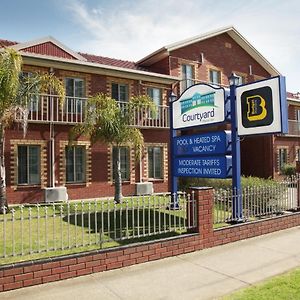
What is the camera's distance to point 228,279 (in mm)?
5859

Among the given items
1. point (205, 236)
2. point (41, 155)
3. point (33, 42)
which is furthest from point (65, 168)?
point (205, 236)

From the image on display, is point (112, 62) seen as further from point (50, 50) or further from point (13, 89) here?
point (13, 89)

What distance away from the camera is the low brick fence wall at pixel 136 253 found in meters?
5.37

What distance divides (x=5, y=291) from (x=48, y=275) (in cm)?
67

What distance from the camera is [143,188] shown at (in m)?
17.5

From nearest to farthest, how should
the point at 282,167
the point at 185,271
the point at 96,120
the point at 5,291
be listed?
Answer: the point at 5,291 → the point at 185,271 → the point at 96,120 → the point at 282,167

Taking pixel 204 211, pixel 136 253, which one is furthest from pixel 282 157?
pixel 136 253

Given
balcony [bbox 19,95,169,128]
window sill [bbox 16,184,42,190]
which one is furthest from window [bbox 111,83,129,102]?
window sill [bbox 16,184,42,190]

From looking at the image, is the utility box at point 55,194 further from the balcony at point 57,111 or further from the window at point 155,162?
the window at point 155,162

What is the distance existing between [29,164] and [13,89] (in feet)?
17.1

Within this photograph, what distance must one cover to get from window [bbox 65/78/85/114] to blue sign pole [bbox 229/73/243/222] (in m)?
8.12

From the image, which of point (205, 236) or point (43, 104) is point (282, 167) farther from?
point (205, 236)

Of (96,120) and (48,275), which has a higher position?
(96,120)

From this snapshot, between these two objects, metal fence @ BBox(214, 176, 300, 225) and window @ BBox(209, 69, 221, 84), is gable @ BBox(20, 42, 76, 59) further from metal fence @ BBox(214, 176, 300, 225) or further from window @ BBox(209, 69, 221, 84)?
metal fence @ BBox(214, 176, 300, 225)
